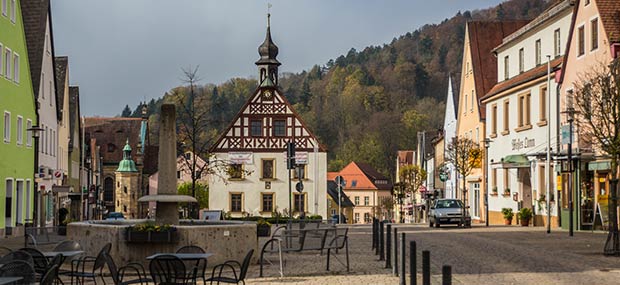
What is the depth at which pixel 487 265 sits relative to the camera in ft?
65.9

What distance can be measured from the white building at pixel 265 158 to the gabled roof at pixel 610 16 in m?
38.5

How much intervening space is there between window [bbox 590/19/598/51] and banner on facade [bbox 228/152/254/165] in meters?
39.1

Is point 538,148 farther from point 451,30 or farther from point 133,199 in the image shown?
point 451,30

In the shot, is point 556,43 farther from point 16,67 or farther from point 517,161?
point 16,67

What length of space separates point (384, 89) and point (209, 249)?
117 metres

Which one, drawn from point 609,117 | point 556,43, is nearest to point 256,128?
point 556,43

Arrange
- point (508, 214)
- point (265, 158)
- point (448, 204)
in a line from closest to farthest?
point (448, 204), point (508, 214), point (265, 158)

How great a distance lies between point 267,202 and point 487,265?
53.4 metres

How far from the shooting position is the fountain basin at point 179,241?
19.0 metres

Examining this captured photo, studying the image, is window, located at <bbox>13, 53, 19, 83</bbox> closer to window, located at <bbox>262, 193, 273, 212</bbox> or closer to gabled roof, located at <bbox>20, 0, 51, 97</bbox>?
gabled roof, located at <bbox>20, 0, 51, 97</bbox>

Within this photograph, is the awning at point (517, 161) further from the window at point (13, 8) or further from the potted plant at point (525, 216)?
the window at point (13, 8)

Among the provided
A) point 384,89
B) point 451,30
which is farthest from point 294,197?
point 451,30

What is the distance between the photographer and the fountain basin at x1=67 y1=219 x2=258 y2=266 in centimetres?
1903

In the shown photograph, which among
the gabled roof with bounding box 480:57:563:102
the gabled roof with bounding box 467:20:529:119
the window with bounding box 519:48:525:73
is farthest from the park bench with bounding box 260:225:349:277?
the gabled roof with bounding box 467:20:529:119
